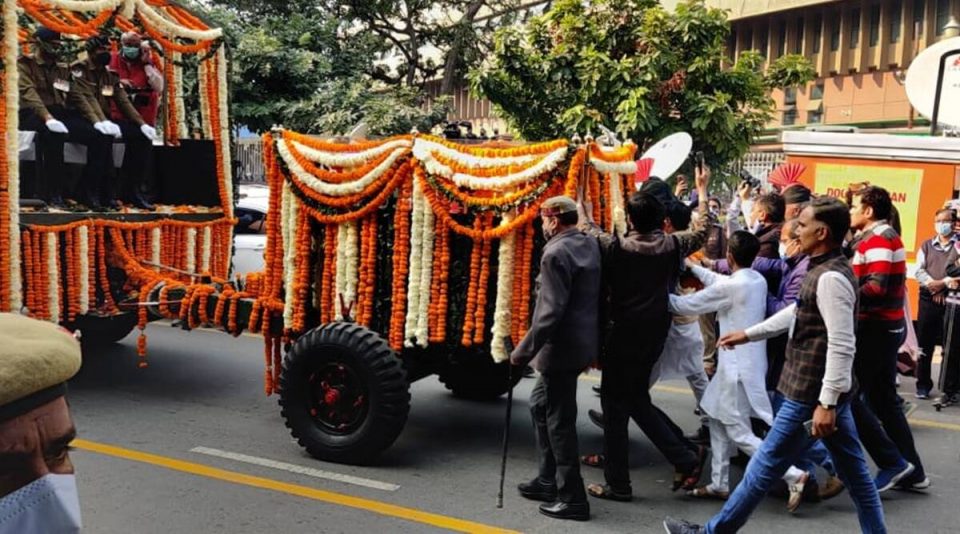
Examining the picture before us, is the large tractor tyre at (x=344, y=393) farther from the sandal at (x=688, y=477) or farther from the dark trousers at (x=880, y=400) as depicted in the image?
the dark trousers at (x=880, y=400)

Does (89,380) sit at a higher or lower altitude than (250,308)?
lower

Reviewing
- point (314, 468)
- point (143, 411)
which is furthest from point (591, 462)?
point (143, 411)

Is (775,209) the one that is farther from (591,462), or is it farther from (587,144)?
(591,462)

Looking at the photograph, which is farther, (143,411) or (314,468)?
(143,411)

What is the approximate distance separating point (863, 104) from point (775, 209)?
19.6m

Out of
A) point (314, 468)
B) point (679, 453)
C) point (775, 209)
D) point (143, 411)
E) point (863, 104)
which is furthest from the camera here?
point (863, 104)

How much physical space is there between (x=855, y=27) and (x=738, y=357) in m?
20.4

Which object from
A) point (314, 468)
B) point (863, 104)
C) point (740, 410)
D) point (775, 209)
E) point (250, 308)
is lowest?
point (314, 468)

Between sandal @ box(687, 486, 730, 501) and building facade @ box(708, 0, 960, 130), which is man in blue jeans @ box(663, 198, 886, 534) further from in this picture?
building facade @ box(708, 0, 960, 130)

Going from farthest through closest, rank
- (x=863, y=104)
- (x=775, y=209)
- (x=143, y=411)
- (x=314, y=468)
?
(x=863, y=104) < (x=143, y=411) < (x=775, y=209) < (x=314, y=468)

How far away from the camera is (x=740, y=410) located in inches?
210

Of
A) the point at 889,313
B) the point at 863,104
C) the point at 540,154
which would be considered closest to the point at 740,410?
the point at 889,313

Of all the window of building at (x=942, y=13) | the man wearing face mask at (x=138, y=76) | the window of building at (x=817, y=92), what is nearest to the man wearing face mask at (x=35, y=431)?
the man wearing face mask at (x=138, y=76)

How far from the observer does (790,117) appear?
25297 mm
